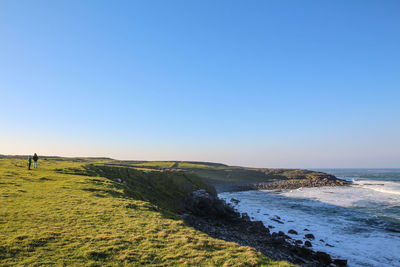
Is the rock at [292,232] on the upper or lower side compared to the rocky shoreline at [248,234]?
lower

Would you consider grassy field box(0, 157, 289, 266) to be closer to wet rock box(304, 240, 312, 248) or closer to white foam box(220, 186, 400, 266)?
wet rock box(304, 240, 312, 248)

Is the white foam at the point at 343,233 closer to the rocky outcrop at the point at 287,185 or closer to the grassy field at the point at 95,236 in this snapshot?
the grassy field at the point at 95,236

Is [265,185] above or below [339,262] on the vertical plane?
below

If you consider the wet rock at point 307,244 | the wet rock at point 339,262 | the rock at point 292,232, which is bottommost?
the rock at point 292,232

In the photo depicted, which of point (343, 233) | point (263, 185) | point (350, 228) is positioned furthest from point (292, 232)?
point (263, 185)

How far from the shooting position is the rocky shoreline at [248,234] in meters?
18.8

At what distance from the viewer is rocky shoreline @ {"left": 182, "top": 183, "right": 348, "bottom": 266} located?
1875 centimetres

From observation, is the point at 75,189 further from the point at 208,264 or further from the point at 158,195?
the point at 208,264

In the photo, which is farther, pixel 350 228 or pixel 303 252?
pixel 350 228

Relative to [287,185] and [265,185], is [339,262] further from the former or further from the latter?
[287,185]

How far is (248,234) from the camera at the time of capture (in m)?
24.6

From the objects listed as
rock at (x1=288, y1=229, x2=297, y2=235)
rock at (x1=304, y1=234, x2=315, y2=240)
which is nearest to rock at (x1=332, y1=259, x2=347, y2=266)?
rock at (x1=304, y1=234, x2=315, y2=240)

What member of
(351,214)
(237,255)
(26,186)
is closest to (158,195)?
(26,186)

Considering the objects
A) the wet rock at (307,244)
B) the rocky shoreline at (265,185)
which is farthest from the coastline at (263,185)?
the wet rock at (307,244)
